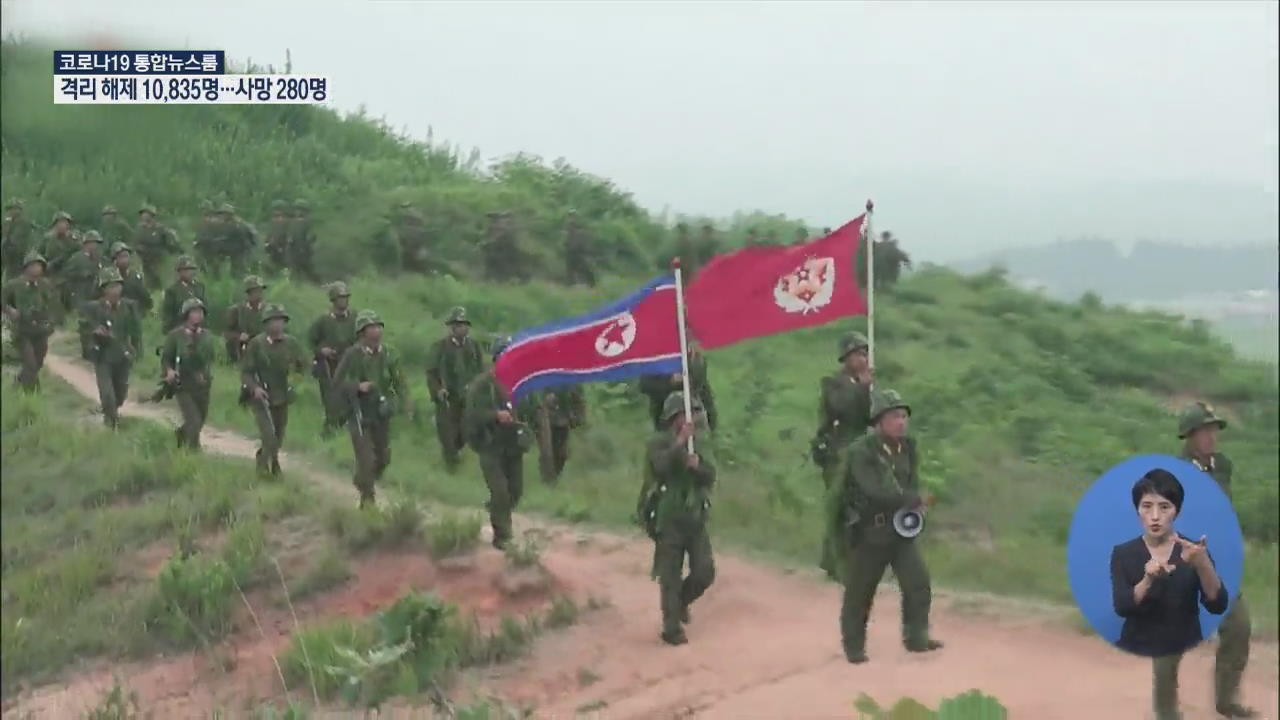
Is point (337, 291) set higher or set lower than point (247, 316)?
higher

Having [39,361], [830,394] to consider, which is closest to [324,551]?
[830,394]

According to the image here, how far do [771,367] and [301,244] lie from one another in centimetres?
873

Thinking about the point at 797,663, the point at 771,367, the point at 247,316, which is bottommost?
the point at 797,663

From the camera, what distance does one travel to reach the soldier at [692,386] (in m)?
9.77

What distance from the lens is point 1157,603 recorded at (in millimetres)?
3479

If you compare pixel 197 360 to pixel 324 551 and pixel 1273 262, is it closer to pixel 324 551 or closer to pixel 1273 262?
pixel 324 551

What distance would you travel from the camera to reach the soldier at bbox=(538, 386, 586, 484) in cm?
1198

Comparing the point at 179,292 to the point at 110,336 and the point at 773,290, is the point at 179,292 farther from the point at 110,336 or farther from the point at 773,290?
the point at 773,290

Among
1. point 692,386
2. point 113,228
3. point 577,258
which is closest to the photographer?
point 692,386

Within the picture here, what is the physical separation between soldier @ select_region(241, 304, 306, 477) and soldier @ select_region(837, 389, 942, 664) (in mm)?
5834

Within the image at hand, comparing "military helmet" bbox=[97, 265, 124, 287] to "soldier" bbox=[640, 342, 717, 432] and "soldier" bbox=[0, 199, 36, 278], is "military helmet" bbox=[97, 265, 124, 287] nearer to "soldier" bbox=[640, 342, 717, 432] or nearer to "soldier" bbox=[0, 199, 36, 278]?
"soldier" bbox=[0, 199, 36, 278]

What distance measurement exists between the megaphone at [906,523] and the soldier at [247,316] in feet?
26.5

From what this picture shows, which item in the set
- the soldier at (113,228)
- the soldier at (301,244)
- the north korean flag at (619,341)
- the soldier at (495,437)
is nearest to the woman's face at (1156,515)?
the north korean flag at (619,341)

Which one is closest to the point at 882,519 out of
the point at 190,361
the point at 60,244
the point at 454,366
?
the point at 454,366
